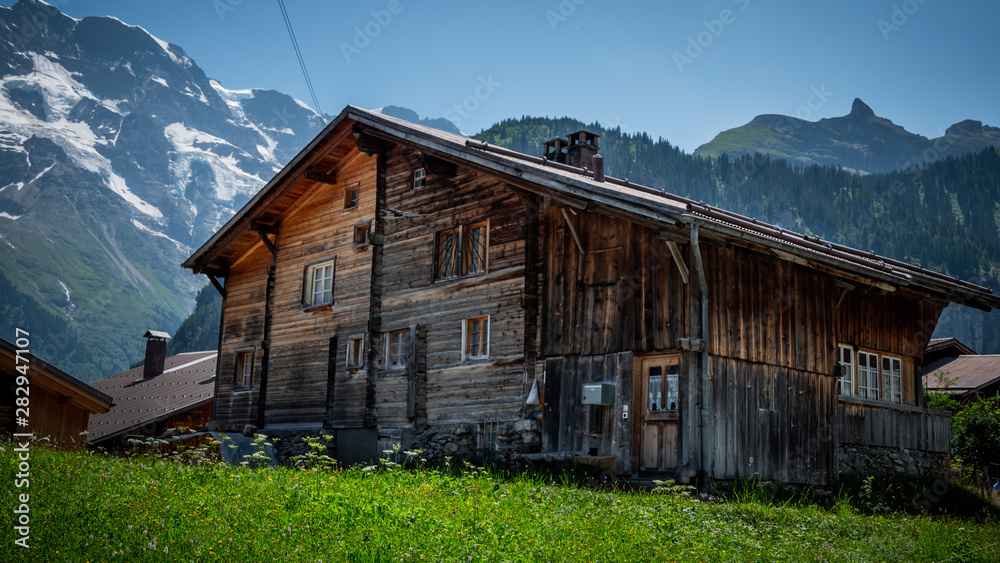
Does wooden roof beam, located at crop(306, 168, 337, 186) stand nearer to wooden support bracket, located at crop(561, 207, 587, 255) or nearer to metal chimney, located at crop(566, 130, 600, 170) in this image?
metal chimney, located at crop(566, 130, 600, 170)

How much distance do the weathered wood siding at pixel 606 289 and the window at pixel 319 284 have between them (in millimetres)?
7816

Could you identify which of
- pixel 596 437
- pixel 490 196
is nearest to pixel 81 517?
pixel 596 437

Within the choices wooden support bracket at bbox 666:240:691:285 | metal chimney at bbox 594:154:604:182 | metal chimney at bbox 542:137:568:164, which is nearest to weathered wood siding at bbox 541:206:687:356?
wooden support bracket at bbox 666:240:691:285

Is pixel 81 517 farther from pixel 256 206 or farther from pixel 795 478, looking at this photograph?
pixel 256 206

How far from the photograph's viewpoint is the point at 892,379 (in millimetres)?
19234

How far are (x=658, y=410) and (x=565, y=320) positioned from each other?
2798 mm

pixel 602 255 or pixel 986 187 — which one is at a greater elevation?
pixel 986 187

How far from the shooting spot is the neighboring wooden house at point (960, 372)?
3098cm

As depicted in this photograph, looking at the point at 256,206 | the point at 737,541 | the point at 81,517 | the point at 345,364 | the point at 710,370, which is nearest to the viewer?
the point at 81,517

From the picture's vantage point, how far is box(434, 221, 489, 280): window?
61.4ft

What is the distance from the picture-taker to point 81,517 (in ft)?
28.9

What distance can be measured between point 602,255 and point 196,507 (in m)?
9.36

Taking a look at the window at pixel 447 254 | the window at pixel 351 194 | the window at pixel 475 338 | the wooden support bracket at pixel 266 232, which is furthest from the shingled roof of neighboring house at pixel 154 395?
the window at pixel 475 338

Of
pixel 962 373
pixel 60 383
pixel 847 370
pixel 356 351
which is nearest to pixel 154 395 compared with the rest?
pixel 60 383
